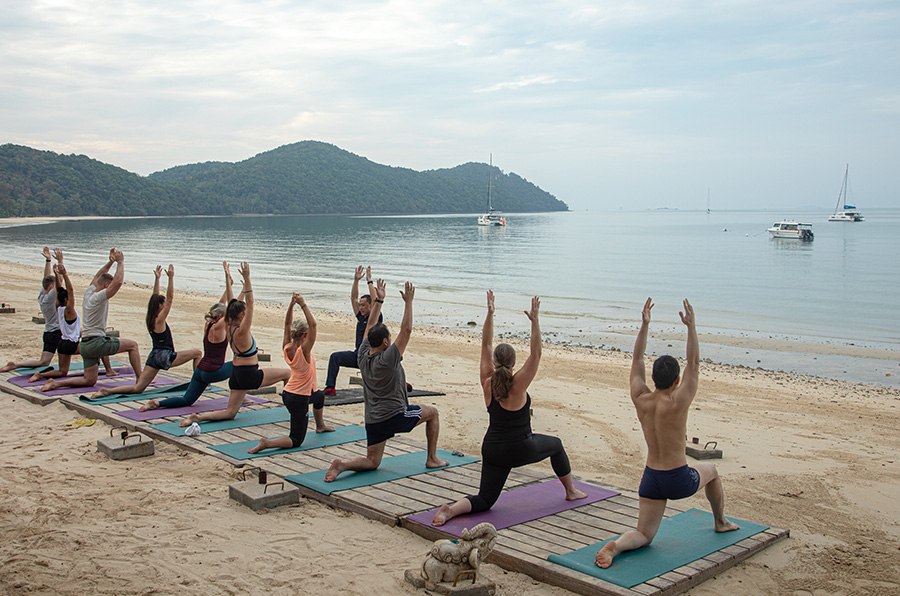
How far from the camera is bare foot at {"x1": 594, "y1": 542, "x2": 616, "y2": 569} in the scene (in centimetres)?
554

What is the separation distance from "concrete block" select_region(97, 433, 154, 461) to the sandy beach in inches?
4.7

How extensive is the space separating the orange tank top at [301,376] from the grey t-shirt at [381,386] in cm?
122

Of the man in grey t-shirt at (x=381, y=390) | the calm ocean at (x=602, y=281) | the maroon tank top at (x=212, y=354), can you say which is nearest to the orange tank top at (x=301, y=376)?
the man in grey t-shirt at (x=381, y=390)

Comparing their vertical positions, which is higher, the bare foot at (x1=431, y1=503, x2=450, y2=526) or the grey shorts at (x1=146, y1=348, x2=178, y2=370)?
the grey shorts at (x1=146, y1=348, x2=178, y2=370)

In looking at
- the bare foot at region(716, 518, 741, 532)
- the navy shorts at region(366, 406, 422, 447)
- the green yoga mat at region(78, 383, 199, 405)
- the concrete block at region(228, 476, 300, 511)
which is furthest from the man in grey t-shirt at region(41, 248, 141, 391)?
the bare foot at region(716, 518, 741, 532)

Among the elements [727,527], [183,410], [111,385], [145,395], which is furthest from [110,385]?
[727,527]

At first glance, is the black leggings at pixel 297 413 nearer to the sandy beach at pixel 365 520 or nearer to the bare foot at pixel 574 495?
the sandy beach at pixel 365 520

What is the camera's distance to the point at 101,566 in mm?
5395

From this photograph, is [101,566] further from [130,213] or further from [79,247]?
[130,213]

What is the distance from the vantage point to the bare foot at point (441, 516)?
20.8 feet

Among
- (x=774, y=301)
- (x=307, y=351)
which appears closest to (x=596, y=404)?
(x=307, y=351)

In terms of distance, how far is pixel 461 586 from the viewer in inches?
207

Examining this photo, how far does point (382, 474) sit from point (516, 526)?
183 cm

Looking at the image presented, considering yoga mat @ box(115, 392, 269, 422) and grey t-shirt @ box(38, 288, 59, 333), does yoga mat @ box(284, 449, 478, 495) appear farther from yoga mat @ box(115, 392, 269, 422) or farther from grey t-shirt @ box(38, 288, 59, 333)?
grey t-shirt @ box(38, 288, 59, 333)
